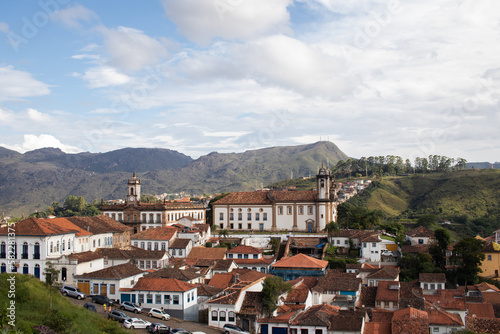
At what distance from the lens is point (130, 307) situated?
102 ft

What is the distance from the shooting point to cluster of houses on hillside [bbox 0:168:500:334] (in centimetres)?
3209

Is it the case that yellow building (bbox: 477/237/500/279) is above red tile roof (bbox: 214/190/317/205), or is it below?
below

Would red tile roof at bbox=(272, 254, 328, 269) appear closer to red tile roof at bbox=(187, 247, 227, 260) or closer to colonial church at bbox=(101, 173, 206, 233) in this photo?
red tile roof at bbox=(187, 247, 227, 260)

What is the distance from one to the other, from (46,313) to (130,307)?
928 cm

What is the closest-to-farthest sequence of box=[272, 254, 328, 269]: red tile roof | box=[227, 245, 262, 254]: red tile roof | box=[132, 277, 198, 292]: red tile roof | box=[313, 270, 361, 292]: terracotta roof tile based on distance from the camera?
box=[132, 277, 198, 292]: red tile roof, box=[313, 270, 361, 292]: terracotta roof tile, box=[272, 254, 328, 269]: red tile roof, box=[227, 245, 262, 254]: red tile roof

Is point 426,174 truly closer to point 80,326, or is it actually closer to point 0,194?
point 80,326

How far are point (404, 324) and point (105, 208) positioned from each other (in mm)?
44875

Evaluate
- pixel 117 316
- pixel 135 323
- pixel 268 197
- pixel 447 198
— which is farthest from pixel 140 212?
pixel 447 198

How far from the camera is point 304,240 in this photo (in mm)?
56250

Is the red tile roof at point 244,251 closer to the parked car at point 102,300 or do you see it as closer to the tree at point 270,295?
the tree at point 270,295

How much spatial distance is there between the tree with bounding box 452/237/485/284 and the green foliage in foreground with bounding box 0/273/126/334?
36534 mm

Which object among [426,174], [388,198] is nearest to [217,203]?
[388,198]

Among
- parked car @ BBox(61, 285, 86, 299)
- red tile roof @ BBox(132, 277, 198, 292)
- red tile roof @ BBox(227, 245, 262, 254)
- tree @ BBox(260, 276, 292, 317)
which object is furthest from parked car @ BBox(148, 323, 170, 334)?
red tile roof @ BBox(227, 245, 262, 254)

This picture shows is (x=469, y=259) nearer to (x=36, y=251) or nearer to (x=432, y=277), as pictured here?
(x=432, y=277)
